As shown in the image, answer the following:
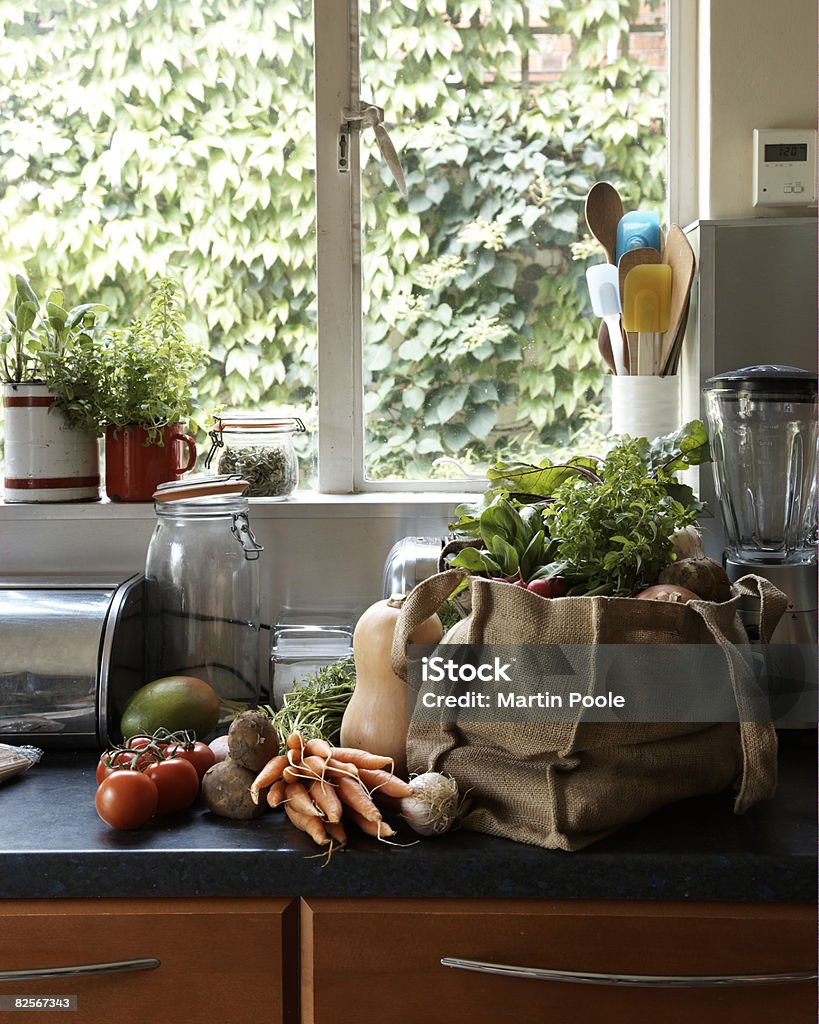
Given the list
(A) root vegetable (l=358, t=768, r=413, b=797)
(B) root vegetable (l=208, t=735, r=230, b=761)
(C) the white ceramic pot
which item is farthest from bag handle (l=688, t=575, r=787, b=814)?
(C) the white ceramic pot

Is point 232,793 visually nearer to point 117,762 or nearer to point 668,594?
point 117,762

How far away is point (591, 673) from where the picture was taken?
1.00 metres

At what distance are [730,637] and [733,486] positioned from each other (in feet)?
1.27

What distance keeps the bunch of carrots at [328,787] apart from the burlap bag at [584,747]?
0.20 ft

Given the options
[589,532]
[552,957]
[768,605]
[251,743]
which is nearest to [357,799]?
[251,743]

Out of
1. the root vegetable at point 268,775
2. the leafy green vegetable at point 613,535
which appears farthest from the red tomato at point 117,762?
the leafy green vegetable at point 613,535

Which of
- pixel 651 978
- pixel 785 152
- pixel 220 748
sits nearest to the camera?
pixel 651 978

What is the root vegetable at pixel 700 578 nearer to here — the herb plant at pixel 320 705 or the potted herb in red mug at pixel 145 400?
the herb plant at pixel 320 705

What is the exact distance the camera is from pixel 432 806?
3.33 feet

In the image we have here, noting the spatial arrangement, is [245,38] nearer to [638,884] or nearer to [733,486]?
[733,486]

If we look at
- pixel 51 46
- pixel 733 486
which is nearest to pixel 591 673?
pixel 733 486

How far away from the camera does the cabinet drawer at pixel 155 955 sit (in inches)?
39.2

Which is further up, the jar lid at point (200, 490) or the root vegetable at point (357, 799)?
the jar lid at point (200, 490)

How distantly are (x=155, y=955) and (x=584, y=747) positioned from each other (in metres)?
0.45
